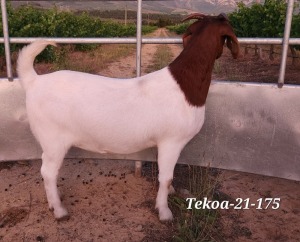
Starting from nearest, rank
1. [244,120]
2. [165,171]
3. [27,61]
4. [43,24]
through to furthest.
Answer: [27,61], [165,171], [244,120], [43,24]

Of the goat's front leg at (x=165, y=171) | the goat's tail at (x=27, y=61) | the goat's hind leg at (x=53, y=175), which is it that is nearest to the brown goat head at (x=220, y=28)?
the goat's front leg at (x=165, y=171)

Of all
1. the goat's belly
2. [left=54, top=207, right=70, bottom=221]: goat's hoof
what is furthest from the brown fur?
[left=54, top=207, right=70, bottom=221]: goat's hoof

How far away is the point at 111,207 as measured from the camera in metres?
3.25

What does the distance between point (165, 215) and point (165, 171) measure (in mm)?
387

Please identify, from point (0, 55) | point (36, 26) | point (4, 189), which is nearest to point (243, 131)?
point (4, 189)

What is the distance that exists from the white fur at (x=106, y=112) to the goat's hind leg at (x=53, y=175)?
0.01 metres

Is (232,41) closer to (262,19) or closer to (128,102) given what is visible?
(128,102)

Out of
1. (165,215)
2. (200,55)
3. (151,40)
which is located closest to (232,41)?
(200,55)

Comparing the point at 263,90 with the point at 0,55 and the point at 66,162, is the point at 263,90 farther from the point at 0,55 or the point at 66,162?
the point at 0,55

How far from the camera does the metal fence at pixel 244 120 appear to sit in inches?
127

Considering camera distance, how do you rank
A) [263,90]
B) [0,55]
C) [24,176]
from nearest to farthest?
[263,90] → [24,176] → [0,55]

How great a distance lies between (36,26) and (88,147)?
14.1 meters

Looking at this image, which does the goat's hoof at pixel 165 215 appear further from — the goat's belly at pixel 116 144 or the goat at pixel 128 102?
the goat's belly at pixel 116 144

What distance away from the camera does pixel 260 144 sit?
343 cm
